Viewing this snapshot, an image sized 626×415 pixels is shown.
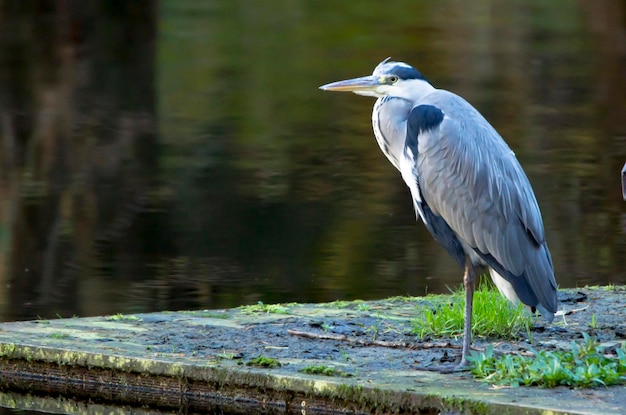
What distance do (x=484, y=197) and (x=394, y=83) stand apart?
75 centimetres

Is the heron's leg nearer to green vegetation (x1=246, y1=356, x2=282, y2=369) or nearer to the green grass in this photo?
the green grass

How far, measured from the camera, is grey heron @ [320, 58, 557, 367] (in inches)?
241

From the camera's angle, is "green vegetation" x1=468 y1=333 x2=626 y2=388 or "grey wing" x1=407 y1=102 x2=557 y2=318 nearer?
"green vegetation" x1=468 y1=333 x2=626 y2=388

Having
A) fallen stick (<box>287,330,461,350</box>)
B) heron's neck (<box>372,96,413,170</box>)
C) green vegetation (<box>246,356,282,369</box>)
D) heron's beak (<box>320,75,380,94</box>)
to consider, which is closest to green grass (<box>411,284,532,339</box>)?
fallen stick (<box>287,330,461,350</box>)

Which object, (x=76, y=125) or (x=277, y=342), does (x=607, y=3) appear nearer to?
(x=76, y=125)

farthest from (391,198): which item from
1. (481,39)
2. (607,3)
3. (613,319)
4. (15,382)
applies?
(607,3)

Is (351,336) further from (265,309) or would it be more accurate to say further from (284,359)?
(265,309)

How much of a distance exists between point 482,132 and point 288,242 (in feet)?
16.1

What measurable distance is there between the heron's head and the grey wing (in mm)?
276

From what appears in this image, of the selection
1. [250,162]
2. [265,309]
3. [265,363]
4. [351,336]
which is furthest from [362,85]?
[250,162]

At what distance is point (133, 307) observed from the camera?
8812 mm

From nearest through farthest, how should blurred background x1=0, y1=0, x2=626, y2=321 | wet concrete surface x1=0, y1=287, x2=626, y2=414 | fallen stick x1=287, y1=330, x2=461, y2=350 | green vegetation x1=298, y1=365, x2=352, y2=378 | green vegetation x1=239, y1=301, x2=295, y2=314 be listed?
wet concrete surface x1=0, y1=287, x2=626, y2=414, green vegetation x1=298, y1=365, x2=352, y2=378, fallen stick x1=287, y1=330, x2=461, y2=350, green vegetation x1=239, y1=301, x2=295, y2=314, blurred background x1=0, y1=0, x2=626, y2=321

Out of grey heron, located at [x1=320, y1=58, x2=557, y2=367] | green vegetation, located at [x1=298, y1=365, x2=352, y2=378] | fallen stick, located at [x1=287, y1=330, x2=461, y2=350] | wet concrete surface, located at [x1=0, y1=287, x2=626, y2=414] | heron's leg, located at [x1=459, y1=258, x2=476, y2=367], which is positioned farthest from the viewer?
fallen stick, located at [x1=287, y1=330, x2=461, y2=350]

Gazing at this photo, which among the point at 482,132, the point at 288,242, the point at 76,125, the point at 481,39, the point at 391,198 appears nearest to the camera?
the point at 482,132
